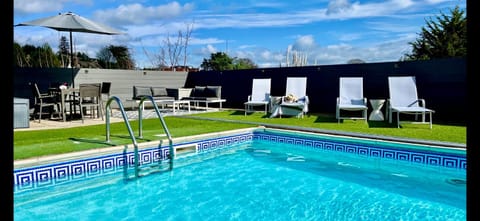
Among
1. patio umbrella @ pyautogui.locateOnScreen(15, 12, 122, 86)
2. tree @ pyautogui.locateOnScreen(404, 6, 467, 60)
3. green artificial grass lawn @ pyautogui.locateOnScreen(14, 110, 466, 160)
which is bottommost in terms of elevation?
green artificial grass lawn @ pyautogui.locateOnScreen(14, 110, 466, 160)

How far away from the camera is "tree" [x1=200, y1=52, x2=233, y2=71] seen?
66.9 feet

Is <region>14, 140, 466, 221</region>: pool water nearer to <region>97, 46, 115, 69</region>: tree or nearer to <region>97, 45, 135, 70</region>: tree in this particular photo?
<region>97, 45, 135, 70</region>: tree

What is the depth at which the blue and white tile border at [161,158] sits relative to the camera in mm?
3971

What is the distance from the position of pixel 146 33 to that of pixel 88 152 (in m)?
15.0

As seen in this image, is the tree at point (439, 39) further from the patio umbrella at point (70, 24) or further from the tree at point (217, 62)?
the patio umbrella at point (70, 24)

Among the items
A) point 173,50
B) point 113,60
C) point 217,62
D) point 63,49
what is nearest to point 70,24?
point 63,49

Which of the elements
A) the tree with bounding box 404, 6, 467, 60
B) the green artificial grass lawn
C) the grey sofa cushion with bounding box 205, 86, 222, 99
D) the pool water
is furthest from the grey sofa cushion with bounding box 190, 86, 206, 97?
the tree with bounding box 404, 6, 467, 60

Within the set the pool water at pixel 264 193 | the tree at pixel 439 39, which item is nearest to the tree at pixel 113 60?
the pool water at pixel 264 193

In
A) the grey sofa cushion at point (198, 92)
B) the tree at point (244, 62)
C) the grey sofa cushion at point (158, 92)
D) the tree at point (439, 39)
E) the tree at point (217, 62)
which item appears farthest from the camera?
the tree at point (439, 39)

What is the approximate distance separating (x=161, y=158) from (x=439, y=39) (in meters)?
24.3

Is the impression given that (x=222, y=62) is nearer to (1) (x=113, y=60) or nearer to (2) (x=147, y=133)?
(1) (x=113, y=60)

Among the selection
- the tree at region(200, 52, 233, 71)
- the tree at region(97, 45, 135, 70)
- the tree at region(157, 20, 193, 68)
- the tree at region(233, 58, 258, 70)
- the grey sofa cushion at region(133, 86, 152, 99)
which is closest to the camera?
the grey sofa cushion at region(133, 86, 152, 99)

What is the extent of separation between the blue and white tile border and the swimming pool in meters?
0.01

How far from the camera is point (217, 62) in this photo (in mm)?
20906
